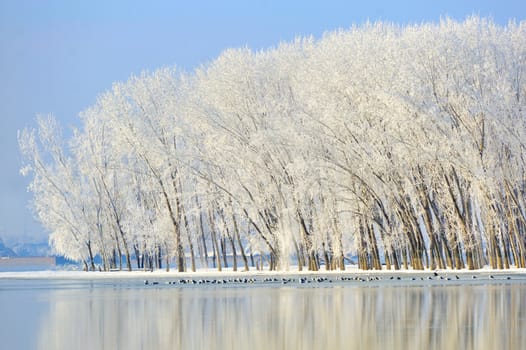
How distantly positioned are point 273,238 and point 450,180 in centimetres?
1054

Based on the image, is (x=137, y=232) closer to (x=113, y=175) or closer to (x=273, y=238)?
(x=113, y=175)

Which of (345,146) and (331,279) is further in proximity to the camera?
(345,146)

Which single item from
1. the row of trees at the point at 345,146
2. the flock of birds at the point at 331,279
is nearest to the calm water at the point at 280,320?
the flock of birds at the point at 331,279

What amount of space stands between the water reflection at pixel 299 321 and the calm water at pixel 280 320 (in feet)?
0.06

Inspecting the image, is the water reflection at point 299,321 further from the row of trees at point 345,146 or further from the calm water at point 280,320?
the row of trees at point 345,146

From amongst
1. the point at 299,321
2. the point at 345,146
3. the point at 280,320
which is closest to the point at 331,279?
the point at 345,146

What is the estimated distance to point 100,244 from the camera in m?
67.1

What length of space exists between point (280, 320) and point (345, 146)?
89.8 ft

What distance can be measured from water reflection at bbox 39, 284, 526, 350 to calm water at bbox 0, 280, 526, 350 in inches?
0.8

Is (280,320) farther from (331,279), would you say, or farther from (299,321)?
(331,279)

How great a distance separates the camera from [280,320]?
21.1m

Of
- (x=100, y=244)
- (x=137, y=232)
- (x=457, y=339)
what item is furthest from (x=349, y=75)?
(x=457, y=339)

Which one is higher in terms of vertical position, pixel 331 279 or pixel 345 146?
pixel 345 146

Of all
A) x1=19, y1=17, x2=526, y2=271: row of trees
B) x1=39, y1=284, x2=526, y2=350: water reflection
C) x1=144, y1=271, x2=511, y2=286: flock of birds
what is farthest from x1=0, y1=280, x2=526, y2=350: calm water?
x1=19, y1=17, x2=526, y2=271: row of trees
